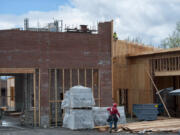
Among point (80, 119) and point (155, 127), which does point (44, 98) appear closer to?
point (80, 119)

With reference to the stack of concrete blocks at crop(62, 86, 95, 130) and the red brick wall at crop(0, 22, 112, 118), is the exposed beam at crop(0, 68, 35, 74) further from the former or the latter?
the stack of concrete blocks at crop(62, 86, 95, 130)

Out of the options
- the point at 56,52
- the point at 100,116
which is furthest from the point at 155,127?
the point at 56,52

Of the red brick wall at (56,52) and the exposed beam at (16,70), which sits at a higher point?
the red brick wall at (56,52)

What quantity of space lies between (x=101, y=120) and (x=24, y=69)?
5857 millimetres

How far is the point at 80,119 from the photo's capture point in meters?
20.3

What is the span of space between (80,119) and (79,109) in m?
0.59

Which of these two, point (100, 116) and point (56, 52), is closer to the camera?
point (100, 116)

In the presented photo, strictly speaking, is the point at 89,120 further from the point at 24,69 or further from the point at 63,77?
the point at 24,69

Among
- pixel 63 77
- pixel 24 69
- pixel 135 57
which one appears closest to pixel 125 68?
pixel 135 57

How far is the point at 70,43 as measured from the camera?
2305 cm

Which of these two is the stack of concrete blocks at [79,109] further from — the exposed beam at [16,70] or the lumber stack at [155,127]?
the exposed beam at [16,70]

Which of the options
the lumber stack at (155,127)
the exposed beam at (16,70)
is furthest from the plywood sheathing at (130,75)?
the exposed beam at (16,70)

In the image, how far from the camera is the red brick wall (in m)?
21.8

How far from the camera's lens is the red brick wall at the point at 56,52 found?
21.8m
